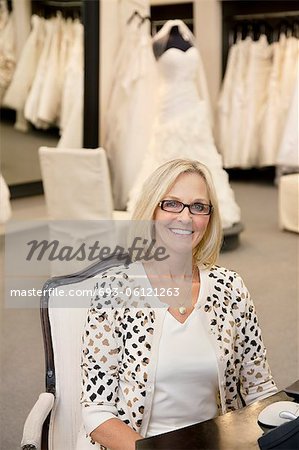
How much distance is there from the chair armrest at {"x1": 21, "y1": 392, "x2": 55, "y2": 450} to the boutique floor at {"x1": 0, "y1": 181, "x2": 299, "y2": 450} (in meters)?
1.08

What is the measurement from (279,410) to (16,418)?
1.84 metres

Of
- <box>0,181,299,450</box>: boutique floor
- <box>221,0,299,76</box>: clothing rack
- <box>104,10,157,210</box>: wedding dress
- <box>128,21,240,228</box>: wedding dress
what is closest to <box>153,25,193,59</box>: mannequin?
<box>128,21,240,228</box>: wedding dress

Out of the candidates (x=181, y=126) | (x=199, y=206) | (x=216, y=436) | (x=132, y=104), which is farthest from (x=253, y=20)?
(x=216, y=436)

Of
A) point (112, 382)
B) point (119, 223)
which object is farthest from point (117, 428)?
point (119, 223)

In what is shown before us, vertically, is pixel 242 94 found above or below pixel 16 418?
above

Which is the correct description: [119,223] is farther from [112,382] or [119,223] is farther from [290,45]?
[290,45]

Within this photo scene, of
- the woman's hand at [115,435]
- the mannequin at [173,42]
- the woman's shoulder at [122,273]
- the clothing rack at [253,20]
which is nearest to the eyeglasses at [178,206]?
the woman's shoulder at [122,273]

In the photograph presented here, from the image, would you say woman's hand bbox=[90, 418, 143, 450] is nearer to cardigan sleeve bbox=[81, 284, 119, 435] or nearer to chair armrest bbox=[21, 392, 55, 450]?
cardigan sleeve bbox=[81, 284, 119, 435]

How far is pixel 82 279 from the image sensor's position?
217cm

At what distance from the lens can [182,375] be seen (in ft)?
6.42

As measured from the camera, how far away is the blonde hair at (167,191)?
2.03 m

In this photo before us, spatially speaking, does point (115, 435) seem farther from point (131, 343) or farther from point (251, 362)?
point (251, 362)

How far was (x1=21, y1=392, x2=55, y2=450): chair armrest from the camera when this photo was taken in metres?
1.93

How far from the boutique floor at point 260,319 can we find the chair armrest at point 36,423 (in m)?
1.08
